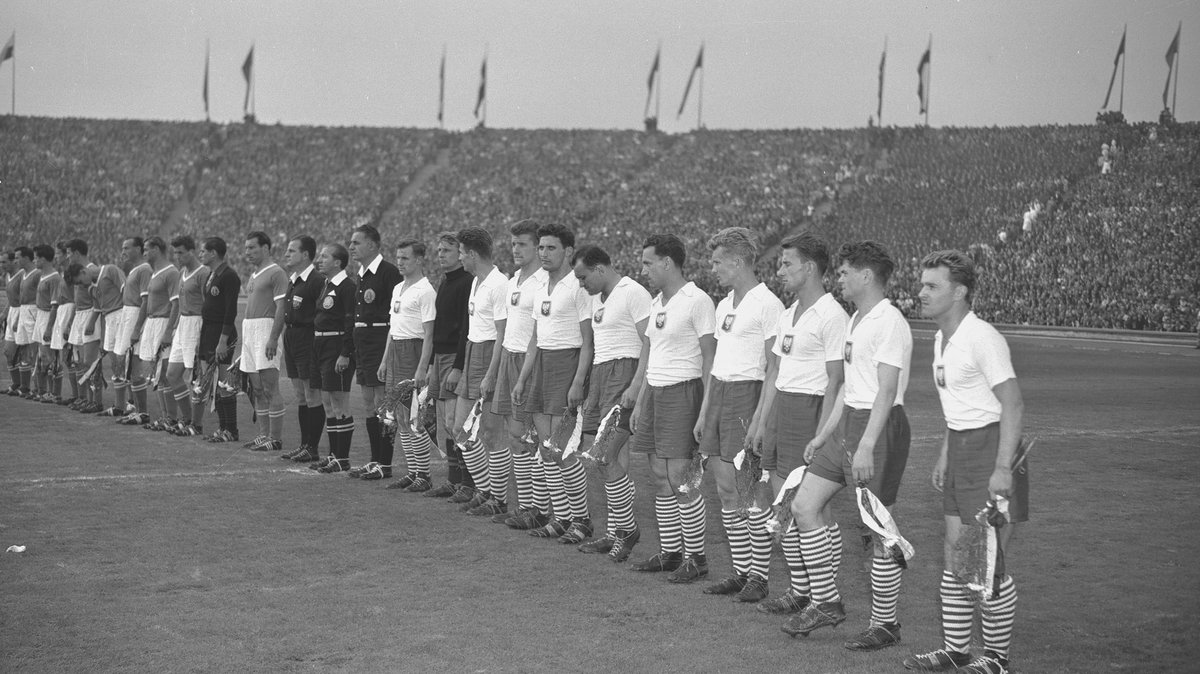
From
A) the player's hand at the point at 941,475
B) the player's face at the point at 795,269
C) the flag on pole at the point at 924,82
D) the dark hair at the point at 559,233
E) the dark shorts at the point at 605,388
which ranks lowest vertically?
the player's hand at the point at 941,475

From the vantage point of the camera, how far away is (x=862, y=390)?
5.81m

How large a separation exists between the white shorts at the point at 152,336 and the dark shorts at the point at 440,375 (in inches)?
219

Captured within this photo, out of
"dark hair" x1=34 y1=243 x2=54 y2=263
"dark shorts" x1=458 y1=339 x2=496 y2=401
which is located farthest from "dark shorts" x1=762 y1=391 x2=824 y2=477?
"dark hair" x1=34 y1=243 x2=54 y2=263

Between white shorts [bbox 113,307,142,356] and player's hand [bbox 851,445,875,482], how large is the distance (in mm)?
11518

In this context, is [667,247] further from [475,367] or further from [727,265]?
[475,367]

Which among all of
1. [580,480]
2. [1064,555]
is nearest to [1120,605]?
[1064,555]

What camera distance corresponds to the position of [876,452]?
571 cm

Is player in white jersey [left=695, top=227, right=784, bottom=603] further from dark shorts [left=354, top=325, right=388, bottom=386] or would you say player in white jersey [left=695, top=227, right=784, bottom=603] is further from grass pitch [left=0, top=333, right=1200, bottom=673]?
dark shorts [left=354, top=325, right=388, bottom=386]

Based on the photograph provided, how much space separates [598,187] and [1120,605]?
47.4 m

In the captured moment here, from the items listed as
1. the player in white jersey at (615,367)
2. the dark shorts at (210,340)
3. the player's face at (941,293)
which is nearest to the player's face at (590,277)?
the player in white jersey at (615,367)

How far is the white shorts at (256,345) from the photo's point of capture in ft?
39.9

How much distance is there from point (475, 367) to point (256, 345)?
3.94 m

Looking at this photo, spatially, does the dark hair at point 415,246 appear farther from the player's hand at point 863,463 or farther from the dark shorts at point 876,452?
the player's hand at point 863,463

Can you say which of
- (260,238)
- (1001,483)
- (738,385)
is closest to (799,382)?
(738,385)
